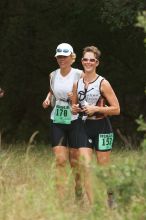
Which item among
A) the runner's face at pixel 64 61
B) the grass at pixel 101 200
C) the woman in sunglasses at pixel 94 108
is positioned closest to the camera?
the grass at pixel 101 200

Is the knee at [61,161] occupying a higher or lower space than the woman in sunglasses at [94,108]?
lower

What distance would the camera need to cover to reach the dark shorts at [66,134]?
7.55 meters

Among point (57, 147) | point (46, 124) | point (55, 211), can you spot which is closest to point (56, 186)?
point (55, 211)

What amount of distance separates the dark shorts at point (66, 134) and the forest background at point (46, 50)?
1052cm

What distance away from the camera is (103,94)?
289 inches

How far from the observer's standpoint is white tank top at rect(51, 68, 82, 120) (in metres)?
7.53

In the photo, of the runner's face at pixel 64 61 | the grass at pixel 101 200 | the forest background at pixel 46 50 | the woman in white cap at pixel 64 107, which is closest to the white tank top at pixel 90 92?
the woman in white cap at pixel 64 107

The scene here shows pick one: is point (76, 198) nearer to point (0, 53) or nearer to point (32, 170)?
point (32, 170)

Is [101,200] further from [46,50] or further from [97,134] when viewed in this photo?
[46,50]

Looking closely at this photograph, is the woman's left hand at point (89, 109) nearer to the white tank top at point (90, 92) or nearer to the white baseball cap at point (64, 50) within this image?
the white tank top at point (90, 92)

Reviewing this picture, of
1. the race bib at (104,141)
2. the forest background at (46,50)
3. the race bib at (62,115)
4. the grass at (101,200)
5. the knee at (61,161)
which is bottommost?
the grass at (101,200)

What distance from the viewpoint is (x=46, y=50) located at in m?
19.7

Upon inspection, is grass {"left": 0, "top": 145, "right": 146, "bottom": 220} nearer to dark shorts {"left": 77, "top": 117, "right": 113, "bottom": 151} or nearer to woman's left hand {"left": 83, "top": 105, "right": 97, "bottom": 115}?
woman's left hand {"left": 83, "top": 105, "right": 97, "bottom": 115}

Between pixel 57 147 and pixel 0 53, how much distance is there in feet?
40.8
